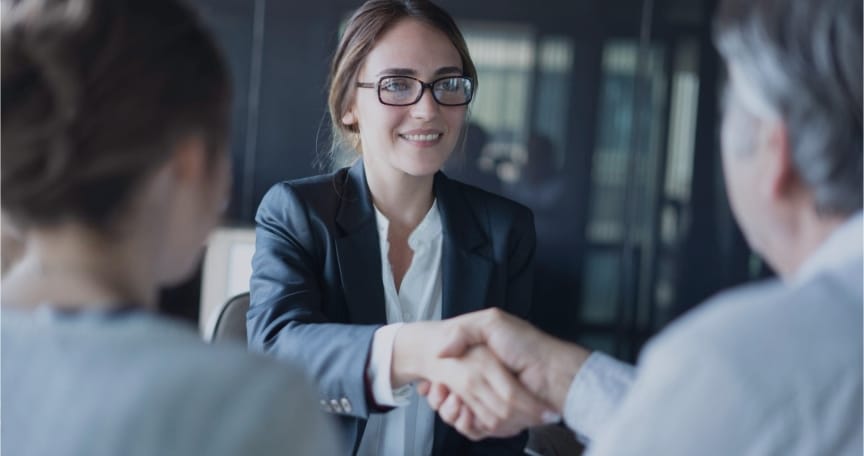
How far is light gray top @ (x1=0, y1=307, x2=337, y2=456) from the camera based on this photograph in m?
0.85

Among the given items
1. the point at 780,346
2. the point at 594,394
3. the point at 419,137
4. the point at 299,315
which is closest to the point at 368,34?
the point at 419,137

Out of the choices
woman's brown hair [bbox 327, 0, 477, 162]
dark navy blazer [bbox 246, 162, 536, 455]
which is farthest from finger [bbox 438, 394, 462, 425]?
woman's brown hair [bbox 327, 0, 477, 162]

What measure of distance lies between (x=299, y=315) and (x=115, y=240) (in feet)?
3.37

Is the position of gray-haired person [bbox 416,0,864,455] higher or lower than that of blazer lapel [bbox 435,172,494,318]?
higher

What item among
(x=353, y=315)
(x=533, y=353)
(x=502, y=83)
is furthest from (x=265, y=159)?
(x=533, y=353)

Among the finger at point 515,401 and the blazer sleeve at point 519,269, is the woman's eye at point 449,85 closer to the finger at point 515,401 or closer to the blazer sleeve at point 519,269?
the blazer sleeve at point 519,269

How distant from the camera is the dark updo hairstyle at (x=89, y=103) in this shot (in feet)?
3.07

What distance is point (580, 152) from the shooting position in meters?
4.50

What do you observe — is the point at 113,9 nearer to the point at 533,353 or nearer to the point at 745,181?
the point at 745,181

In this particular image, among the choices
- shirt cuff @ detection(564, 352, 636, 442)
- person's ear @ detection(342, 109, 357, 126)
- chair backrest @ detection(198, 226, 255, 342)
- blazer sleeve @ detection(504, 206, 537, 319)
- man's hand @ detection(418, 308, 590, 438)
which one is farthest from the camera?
chair backrest @ detection(198, 226, 255, 342)

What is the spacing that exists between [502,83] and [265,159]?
1.03 m

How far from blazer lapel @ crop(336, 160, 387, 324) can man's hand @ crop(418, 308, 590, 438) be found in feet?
1.15

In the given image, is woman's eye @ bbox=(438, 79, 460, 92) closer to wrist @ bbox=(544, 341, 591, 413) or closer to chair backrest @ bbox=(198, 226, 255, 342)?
wrist @ bbox=(544, 341, 591, 413)

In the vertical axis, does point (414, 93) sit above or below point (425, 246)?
above
